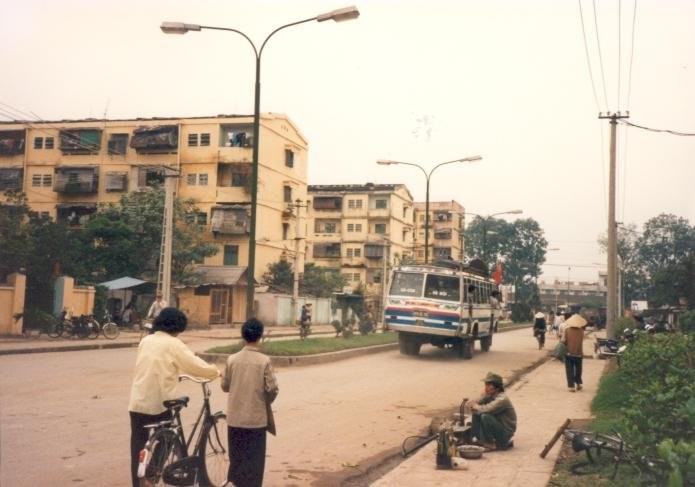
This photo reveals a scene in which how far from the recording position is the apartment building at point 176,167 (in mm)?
53094

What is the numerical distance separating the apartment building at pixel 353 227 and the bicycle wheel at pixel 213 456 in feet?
229

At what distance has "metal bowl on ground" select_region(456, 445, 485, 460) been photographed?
26.6 ft

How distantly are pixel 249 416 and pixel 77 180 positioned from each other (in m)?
53.8

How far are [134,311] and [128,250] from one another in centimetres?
606

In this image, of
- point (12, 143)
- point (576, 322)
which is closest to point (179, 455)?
point (576, 322)

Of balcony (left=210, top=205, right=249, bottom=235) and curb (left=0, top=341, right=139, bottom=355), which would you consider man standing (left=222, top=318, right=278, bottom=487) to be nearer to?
curb (left=0, top=341, right=139, bottom=355)

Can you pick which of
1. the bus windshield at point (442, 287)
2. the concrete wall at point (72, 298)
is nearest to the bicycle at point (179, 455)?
the bus windshield at point (442, 287)

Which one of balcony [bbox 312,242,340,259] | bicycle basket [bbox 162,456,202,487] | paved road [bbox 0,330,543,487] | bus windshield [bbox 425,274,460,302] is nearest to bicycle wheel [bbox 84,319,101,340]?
paved road [bbox 0,330,543,487]

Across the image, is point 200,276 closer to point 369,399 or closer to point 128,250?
point 128,250

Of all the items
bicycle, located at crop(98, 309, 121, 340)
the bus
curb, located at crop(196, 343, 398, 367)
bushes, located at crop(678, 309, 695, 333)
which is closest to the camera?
curb, located at crop(196, 343, 398, 367)

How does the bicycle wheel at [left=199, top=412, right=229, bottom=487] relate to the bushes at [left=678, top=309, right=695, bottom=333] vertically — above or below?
below

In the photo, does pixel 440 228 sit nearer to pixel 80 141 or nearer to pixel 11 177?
pixel 80 141

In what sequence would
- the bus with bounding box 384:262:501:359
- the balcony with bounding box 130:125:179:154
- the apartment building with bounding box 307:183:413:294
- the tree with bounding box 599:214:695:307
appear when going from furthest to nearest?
1. the tree with bounding box 599:214:695:307
2. the apartment building with bounding box 307:183:413:294
3. the balcony with bounding box 130:125:179:154
4. the bus with bounding box 384:262:501:359

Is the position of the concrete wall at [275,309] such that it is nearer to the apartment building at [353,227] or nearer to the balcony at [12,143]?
the apartment building at [353,227]
